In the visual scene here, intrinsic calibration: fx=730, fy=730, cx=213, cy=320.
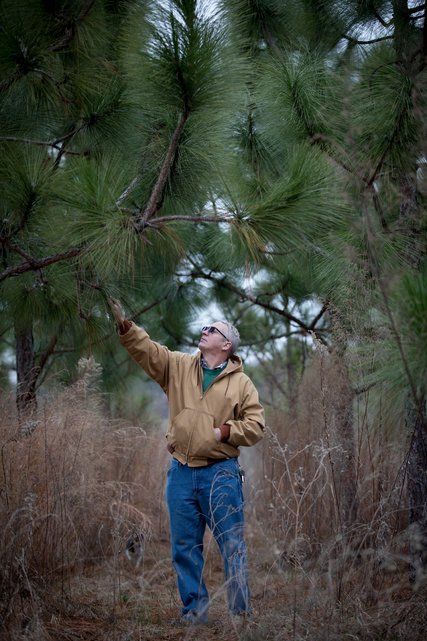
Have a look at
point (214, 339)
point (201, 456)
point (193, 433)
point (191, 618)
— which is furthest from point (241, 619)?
point (214, 339)

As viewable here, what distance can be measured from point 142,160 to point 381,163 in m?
1.25

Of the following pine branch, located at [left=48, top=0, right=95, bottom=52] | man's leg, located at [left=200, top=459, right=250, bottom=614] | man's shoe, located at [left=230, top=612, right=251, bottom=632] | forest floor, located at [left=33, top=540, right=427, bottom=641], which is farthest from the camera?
pine branch, located at [left=48, top=0, right=95, bottom=52]

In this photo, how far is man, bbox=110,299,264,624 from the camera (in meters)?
3.50

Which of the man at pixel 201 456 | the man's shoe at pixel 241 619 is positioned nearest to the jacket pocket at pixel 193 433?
the man at pixel 201 456

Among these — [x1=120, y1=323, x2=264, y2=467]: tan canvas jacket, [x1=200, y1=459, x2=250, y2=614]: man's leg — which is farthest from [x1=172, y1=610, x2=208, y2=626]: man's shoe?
[x1=120, y1=323, x2=264, y2=467]: tan canvas jacket

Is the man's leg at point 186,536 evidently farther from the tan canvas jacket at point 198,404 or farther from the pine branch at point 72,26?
the pine branch at point 72,26

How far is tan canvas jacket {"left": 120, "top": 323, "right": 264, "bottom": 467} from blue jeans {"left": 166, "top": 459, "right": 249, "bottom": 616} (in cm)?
7

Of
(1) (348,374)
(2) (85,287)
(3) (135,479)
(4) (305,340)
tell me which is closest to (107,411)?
(3) (135,479)

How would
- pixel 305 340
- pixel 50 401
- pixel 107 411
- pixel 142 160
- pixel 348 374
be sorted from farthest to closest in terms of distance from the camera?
pixel 305 340, pixel 107 411, pixel 50 401, pixel 348 374, pixel 142 160

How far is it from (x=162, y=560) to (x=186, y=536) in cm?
31

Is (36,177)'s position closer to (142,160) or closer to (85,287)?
Result: (142,160)

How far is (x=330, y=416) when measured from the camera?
4422 mm

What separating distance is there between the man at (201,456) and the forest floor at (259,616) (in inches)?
6.1

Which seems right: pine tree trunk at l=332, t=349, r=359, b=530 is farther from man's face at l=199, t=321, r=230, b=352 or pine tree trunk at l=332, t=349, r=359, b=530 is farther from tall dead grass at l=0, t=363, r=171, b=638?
tall dead grass at l=0, t=363, r=171, b=638
